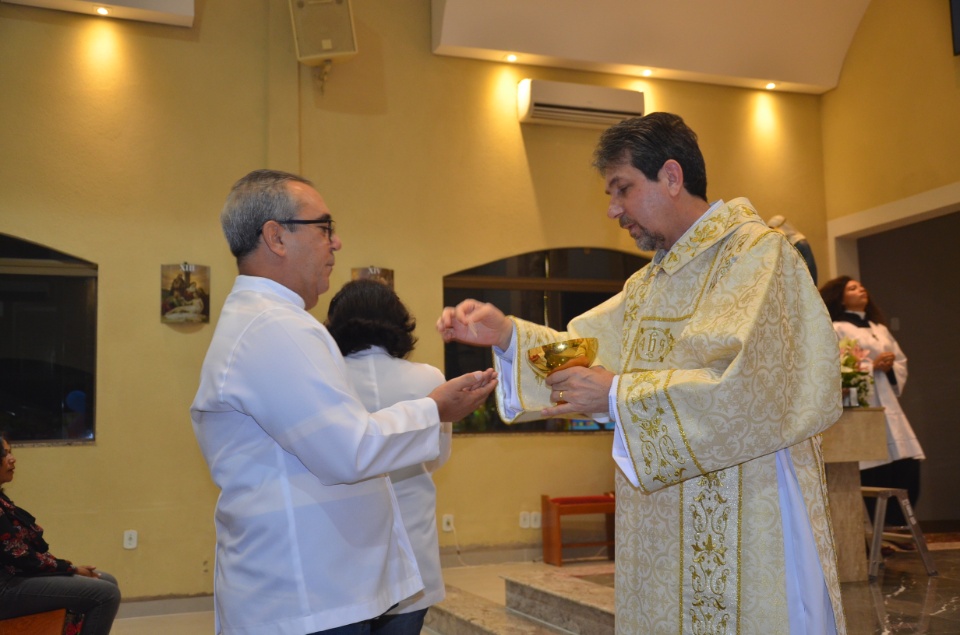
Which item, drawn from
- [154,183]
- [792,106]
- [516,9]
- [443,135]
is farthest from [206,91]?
[792,106]

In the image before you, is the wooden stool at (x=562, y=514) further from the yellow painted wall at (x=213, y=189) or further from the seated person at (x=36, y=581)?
the seated person at (x=36, y=581)

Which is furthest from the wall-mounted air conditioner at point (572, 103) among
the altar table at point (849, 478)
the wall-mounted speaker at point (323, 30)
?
the altar table at point (849, 478)

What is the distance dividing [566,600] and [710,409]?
107 inches

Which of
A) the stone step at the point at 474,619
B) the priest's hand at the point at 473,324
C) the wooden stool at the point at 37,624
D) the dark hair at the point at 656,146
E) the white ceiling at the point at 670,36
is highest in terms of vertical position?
the white ceiling at the point at 670,36

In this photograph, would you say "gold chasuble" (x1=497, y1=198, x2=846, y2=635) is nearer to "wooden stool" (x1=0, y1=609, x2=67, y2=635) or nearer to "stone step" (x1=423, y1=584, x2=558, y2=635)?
"stone step" (x1=423, y1=584, x2=558, y2=635)

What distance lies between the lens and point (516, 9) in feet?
22.0

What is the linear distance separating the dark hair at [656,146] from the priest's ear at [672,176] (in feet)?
0.03

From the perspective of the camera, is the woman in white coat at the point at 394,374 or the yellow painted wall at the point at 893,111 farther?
the yellow painted wall at the point at 893,111

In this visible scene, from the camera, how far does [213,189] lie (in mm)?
6203

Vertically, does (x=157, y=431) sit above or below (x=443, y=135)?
below

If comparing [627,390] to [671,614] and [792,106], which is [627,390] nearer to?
[671,614]

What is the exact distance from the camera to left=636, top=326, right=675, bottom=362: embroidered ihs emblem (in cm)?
214

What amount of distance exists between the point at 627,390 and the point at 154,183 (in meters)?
5.05

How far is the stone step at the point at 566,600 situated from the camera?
400cm
